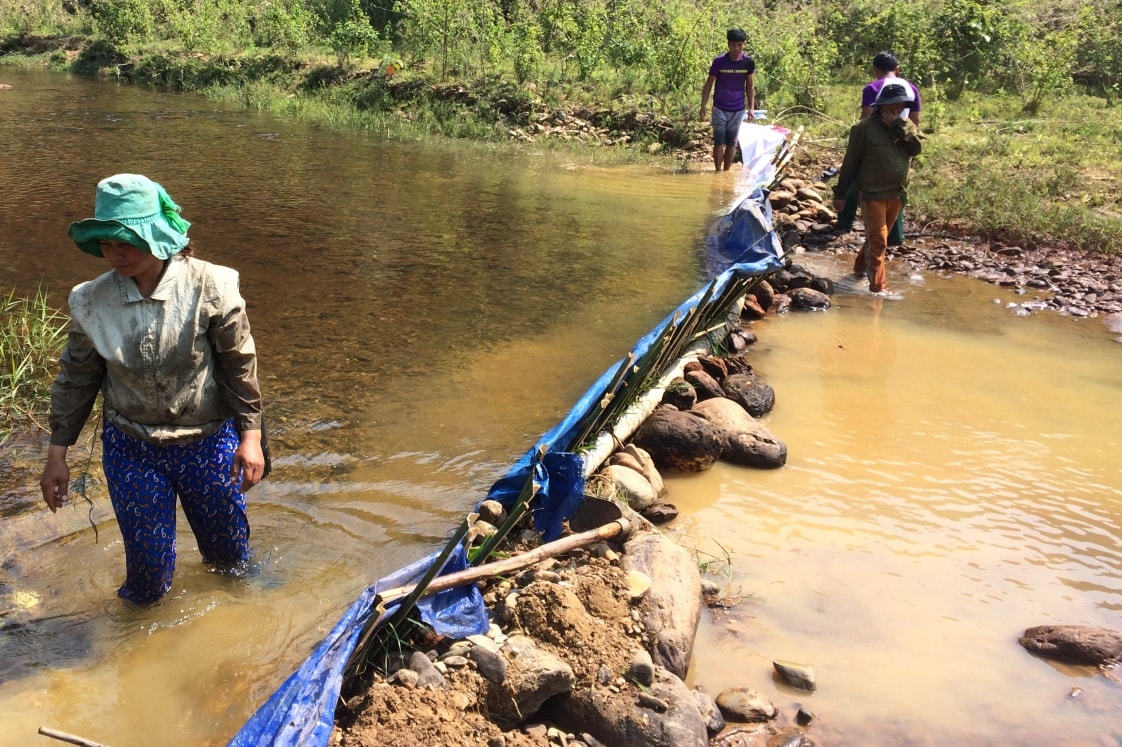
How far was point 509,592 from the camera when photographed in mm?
3082

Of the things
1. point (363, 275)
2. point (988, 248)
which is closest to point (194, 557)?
point (363, 275)

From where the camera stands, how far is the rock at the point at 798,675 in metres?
2.93

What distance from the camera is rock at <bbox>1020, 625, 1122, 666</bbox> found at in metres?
3.07

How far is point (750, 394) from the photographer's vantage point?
5.03m

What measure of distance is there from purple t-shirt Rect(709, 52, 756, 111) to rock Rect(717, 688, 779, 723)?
8643 millimetres

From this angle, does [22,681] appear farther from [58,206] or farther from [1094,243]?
[1094,243]

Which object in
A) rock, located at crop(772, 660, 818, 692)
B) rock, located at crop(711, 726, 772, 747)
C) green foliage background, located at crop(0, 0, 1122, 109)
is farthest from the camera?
green foliage background, located at crop(0, 0, 1122, 109)

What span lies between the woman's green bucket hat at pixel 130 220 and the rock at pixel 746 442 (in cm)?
287

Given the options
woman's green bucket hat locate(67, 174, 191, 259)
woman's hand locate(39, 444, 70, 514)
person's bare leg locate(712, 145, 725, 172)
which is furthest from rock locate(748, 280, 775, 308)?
woman's hand locate(39, 444, 70, 514)

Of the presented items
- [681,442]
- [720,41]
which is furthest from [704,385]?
[720,41]

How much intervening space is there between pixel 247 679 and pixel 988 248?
307 inches

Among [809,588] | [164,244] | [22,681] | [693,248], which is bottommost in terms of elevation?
[22,681]

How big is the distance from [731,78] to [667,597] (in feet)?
27.6

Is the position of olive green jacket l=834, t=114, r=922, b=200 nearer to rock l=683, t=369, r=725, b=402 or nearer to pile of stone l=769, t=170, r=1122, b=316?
pile of stone l=769, t=170, r=1122, b=316
